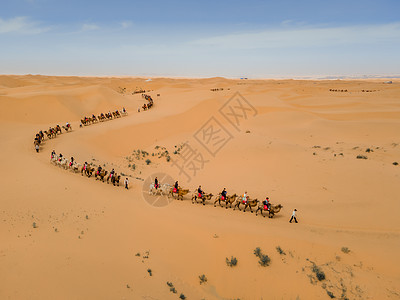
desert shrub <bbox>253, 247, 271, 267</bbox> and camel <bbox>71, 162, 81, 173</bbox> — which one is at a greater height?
camel <bbox>71, 162, 81, 173</bbox>

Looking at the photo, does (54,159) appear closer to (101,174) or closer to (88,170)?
(88,170)

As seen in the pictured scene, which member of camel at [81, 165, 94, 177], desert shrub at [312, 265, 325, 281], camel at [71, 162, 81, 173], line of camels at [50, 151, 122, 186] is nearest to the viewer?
desert shrub at [312, 265, 325, 281]

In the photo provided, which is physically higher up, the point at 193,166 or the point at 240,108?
the point at 240,108

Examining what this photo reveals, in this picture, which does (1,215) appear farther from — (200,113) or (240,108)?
(240,108)

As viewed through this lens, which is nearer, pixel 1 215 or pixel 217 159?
pixel 1 215

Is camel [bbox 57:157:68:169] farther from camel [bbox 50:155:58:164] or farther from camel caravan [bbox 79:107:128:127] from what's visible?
camel caravan [bbox 79:107:128:127]

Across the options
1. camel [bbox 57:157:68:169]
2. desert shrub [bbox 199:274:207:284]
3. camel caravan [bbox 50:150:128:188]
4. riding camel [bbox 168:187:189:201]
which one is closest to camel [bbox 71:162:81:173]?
camel caravan [bbox 50:150:128:188]

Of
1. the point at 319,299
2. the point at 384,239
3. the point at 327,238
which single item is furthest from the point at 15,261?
the point at 384,239
